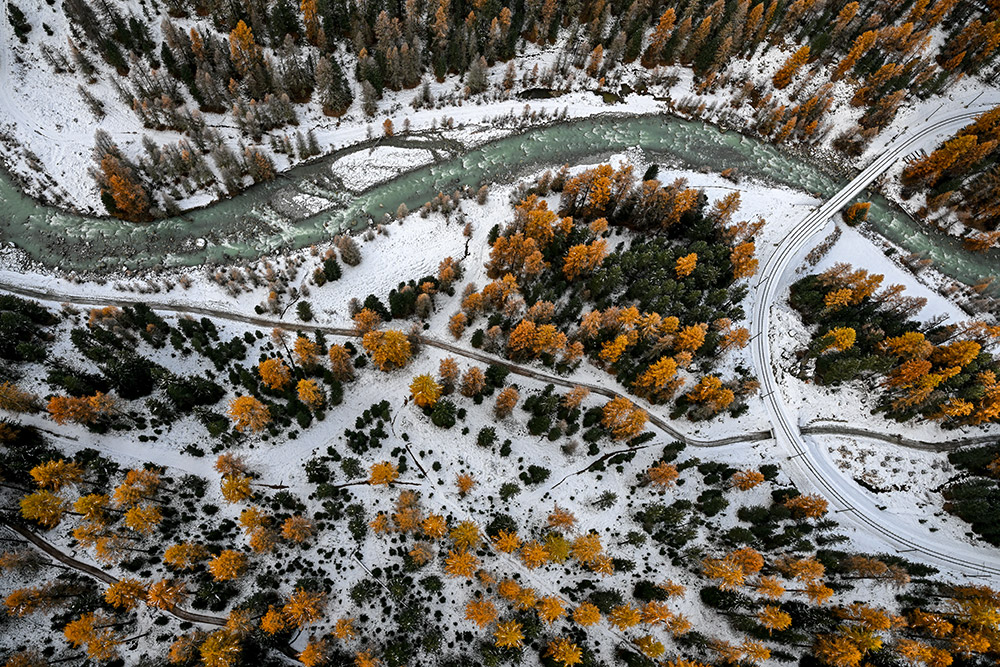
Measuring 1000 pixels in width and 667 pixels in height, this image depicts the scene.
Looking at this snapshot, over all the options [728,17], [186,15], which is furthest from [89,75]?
[728,17]

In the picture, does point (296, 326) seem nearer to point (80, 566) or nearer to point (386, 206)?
point (386, 206)

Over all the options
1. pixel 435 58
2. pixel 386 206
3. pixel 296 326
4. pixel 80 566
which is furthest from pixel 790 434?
pixel 435 58

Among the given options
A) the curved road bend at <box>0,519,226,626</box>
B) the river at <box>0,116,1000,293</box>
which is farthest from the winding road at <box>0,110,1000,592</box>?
the curved road bend at <box>0,519,226,626</box>

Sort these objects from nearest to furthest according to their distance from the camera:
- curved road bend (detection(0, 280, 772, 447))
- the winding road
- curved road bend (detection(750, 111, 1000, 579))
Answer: curved road bend (detection(750, 111, 1000, 579))
the winding road
curved road bend (detection(0, 280, 772, 447))

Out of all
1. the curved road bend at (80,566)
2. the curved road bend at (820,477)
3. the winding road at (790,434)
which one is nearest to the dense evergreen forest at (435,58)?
the winding road at (790,434)

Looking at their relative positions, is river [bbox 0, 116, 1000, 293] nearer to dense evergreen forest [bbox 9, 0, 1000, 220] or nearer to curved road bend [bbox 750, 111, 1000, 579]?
dense evergreen forest [bbox 9, 0, 1000, 220]

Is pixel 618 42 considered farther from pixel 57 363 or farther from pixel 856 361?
pixel 57 363

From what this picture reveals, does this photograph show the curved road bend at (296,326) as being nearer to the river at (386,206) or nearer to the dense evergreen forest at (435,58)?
the river at (386,206)

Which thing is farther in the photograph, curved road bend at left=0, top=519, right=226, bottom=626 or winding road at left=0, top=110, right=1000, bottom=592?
winding road at left=0, top=110, right=1000, bottom=592

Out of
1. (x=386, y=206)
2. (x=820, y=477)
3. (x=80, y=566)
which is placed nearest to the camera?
(x=80, y=566)

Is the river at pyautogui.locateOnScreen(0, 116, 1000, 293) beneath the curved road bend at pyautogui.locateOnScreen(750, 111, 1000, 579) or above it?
above
